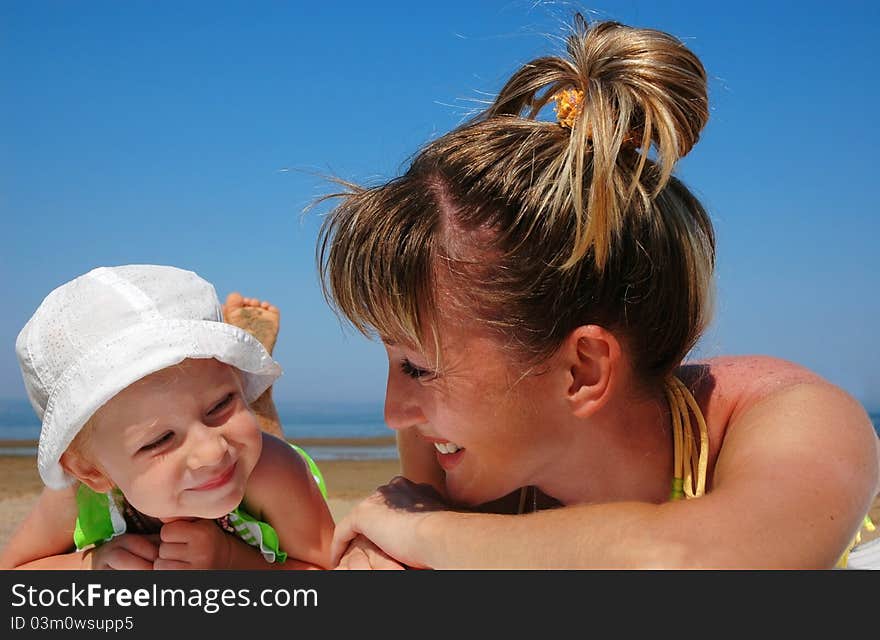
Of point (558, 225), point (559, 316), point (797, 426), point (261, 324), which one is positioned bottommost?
point (797, 426)

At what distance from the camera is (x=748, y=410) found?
7.84ft

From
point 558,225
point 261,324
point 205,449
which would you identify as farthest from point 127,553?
point 261,324

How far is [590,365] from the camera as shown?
231 centimetres

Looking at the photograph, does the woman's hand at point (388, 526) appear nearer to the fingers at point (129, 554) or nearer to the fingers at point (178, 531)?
the fingers at point (178, 531)

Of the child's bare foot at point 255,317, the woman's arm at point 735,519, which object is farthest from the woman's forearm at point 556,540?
the child's bare foot at point 255,317

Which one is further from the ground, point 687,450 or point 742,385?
point 742,385

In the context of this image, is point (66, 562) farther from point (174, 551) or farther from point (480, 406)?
point (480, 406)

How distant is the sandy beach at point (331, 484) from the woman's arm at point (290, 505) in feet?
10.8

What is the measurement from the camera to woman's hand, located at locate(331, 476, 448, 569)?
2.25 m

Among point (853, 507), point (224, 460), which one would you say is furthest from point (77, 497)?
point (853, 507)

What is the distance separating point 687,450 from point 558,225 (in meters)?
0.77

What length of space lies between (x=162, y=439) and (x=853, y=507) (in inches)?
68.1

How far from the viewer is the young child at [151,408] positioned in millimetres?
2375
